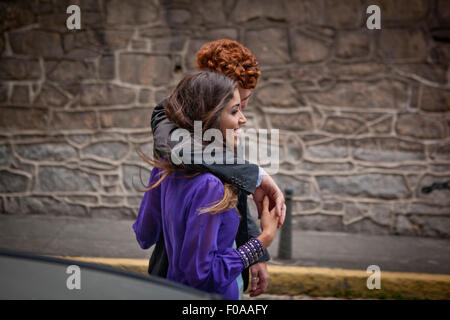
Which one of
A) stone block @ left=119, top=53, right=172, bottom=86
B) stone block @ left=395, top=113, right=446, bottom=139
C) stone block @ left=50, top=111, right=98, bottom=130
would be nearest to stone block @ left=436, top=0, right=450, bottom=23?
stone block @ left=395, top=113, right=446, bottom=139

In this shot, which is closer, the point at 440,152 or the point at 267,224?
the point at 267,224

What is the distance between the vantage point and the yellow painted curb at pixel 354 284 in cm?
409

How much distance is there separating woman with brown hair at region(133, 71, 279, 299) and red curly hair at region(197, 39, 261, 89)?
0.22 meters

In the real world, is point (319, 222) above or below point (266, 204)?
below

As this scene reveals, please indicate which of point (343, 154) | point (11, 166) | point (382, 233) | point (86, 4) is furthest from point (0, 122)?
point (382, 233)

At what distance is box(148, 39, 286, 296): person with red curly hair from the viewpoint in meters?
1.70

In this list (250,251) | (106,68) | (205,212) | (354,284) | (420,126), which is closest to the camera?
(205,212)

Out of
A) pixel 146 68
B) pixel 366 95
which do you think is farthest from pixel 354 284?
pixel 146 68

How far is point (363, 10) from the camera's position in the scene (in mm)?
5094

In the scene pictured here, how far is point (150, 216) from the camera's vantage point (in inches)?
78.1

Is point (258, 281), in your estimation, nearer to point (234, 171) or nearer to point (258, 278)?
point (258, 278)

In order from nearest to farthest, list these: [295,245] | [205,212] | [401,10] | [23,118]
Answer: [205,212] → [295,245] → [401,10] → [23,118]

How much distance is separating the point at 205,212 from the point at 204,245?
12 centimetres

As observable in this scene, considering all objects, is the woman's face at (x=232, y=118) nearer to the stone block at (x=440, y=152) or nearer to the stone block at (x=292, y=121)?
the stone block at (x=292, y=121)
